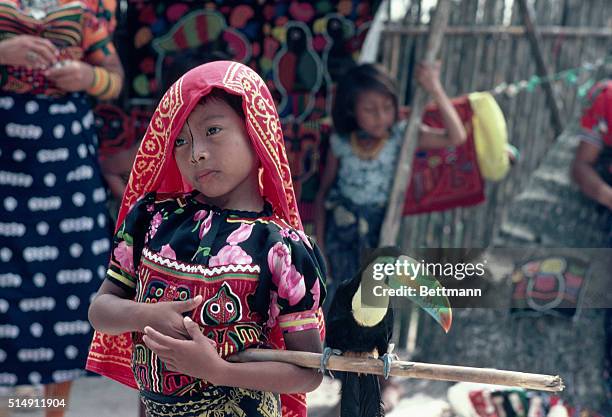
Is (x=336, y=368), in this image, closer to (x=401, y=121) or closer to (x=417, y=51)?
(x=401, y=121)

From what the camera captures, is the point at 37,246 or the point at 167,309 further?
the point at 37,246

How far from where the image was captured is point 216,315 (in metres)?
1.80

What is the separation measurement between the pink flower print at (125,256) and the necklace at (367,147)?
239cm

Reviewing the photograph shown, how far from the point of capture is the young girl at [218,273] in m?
1.78

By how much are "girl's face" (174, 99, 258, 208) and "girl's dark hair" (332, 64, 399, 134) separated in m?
2.35

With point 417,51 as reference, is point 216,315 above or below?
below

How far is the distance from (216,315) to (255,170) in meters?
0.36

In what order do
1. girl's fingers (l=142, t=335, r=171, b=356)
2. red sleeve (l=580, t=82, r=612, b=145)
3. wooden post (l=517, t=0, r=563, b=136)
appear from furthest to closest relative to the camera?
wooden post (l=517, t=0, r=563, b=136) < red sleeve (l=580, t=82, r=612, b=145) < girl's fingers (l=142, t=335, r=171, b=356)

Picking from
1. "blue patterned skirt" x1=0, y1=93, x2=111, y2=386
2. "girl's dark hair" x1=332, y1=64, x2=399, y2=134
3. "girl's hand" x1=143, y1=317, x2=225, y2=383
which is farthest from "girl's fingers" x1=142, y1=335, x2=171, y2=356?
"girl's dark hair" x1=332, y1=64, x2=399, y2=134

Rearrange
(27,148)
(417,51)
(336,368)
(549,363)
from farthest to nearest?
(417,51) < (549,363) < (27,148) < (336,368)

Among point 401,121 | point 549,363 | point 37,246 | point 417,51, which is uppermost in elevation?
point 417,51

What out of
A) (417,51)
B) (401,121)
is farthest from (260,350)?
(417,51)

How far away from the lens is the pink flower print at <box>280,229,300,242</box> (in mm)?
1873

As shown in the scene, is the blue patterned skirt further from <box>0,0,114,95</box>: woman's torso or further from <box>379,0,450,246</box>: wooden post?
<box>379,0,450,246</box>: wooden post
